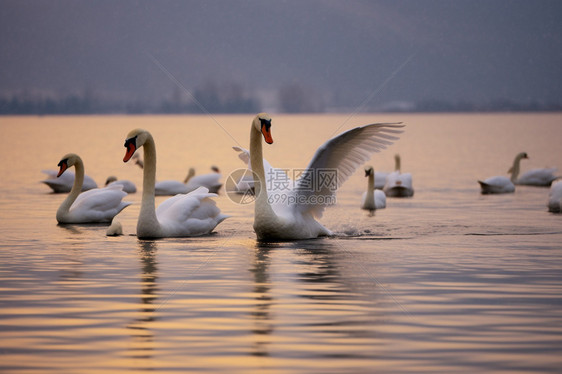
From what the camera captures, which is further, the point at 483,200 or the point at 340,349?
the point at 483,200

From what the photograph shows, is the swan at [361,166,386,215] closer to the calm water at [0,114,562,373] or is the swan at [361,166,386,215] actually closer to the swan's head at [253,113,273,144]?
the calm water at [0,114,562,373]

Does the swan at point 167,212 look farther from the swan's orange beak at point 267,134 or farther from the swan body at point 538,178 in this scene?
the swan body at point 538,178

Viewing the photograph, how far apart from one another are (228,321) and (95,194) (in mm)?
9773

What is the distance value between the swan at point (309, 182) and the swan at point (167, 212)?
3.58 feet

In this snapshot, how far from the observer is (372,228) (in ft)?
56.9

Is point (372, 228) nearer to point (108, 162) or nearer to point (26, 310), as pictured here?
point (26, 310)

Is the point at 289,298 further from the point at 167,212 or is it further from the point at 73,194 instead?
the point at 73,194

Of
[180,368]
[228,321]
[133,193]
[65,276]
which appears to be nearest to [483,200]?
[133,193]

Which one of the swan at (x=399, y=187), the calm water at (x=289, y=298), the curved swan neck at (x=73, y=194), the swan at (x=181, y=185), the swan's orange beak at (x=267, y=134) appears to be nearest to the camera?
the calm water at (x=289, y=298)

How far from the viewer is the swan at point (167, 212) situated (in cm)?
1545

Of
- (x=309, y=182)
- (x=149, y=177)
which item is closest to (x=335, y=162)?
(x=309, y=182)

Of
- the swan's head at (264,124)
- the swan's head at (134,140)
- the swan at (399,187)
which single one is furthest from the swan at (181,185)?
the swan's head at (264,124)

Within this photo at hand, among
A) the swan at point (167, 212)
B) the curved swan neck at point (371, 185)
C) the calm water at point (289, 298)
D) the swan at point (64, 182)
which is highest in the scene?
the swan at point (64, 182)

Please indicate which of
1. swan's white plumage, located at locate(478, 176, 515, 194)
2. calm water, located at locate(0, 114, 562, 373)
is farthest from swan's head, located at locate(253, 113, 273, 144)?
swan's white plumage, located at locate(478, 176, 515, 194)
